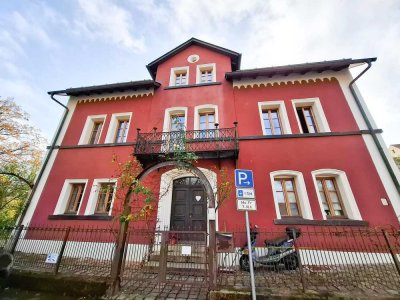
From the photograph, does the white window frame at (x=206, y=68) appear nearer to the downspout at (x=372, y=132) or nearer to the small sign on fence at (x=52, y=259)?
the downspout at (x=372, y=132)

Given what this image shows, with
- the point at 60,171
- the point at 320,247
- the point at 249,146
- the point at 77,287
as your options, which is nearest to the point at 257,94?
the point at 249,146

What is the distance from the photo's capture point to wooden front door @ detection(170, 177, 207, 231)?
321 inches

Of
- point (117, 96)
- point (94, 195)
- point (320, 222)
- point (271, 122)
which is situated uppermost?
point (117, 96)

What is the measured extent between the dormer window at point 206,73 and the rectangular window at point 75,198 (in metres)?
8.80

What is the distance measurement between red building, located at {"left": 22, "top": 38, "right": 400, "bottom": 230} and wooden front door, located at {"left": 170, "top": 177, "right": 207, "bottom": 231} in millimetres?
46

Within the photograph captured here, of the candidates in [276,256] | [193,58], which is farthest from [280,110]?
[276,256]

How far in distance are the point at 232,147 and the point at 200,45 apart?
28.2 ft

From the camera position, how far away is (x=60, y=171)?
9688 mm

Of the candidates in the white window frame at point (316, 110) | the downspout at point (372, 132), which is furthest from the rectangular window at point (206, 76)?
the downspout at point (372, 132)

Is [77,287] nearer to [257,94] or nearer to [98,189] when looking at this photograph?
[98,189]

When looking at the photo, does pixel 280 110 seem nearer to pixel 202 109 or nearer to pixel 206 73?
pixel 202 109

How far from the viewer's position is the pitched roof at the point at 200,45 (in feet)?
38.8

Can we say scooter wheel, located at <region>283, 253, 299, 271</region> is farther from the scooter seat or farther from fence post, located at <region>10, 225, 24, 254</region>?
fence post, located at <region>10, 225, 24, 254</region>

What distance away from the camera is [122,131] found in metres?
10.8
